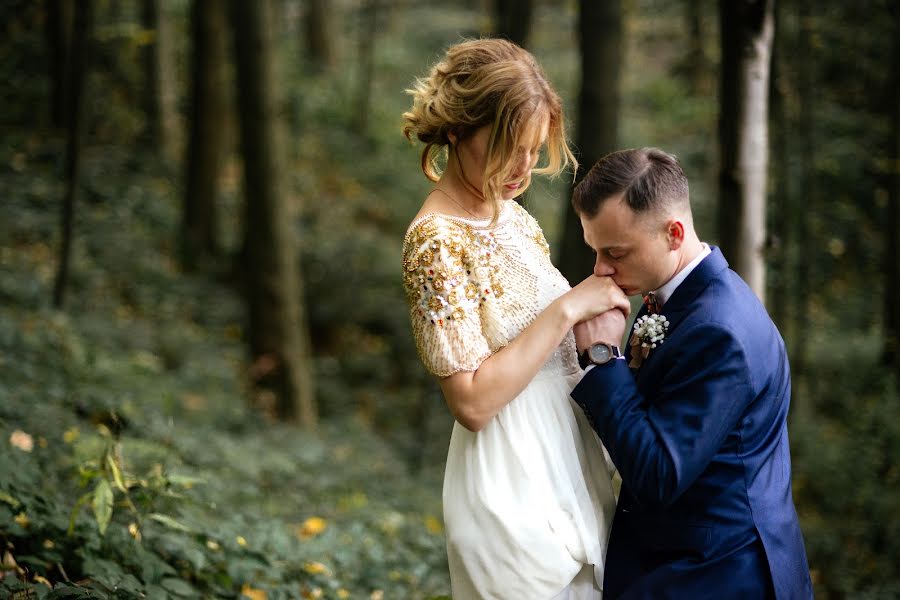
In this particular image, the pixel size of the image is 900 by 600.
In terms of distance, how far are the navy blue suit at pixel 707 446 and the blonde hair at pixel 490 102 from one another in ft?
2.03

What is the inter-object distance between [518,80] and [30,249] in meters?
9.83

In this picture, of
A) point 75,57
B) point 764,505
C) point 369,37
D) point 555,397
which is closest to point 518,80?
point 555,397

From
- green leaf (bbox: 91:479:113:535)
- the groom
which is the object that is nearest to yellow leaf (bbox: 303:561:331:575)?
green leaf (bbox: 91:479:113:535)

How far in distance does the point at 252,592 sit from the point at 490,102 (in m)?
2.33

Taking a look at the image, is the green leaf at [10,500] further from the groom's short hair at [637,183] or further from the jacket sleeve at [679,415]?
the groom's short hair at [637,183]

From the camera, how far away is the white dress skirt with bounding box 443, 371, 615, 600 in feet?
7.54

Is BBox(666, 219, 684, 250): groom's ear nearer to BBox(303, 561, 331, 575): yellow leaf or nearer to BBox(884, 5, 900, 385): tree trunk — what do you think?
BBox(303, 561, 331, 575): yellow leaf

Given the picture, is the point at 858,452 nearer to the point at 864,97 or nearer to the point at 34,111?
the point at 864,97

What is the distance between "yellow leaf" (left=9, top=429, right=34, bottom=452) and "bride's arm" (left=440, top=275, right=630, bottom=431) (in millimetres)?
3017

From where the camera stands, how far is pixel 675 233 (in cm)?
229

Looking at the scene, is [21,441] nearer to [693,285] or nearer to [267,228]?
[693,285]

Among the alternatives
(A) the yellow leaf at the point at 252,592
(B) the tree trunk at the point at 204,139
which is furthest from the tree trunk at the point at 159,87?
(A) the yellow leaf at the point at 252,592

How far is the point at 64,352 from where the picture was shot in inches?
282

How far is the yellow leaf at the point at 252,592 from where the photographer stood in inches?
135
